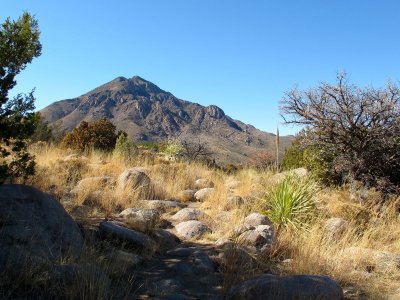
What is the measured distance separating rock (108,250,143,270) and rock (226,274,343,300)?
48.4 inches

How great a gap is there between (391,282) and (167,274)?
9.51 feet

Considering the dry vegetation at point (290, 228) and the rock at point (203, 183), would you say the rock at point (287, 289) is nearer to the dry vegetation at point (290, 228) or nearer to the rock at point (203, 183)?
the dry vegetation at point (290, 228)

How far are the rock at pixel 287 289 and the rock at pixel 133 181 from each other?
16.1 feet

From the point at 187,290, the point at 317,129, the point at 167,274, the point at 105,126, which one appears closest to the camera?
the point at 187,290

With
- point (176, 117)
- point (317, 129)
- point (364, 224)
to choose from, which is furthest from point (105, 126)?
point (176, 117)

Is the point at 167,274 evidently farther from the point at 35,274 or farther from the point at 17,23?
the point at 17,23

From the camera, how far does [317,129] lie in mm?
10172

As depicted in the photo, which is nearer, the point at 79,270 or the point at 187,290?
the point at 79,270

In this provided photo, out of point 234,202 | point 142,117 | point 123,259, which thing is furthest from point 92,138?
point 142,117

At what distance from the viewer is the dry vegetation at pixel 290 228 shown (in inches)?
211

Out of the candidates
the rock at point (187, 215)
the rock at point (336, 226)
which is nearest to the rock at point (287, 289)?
the rock at point (336, 226)

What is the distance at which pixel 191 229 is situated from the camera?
667cm

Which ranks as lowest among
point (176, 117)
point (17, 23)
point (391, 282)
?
point (391, 282)

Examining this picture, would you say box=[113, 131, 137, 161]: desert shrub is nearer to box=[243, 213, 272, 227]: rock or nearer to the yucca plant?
the yucca plant
